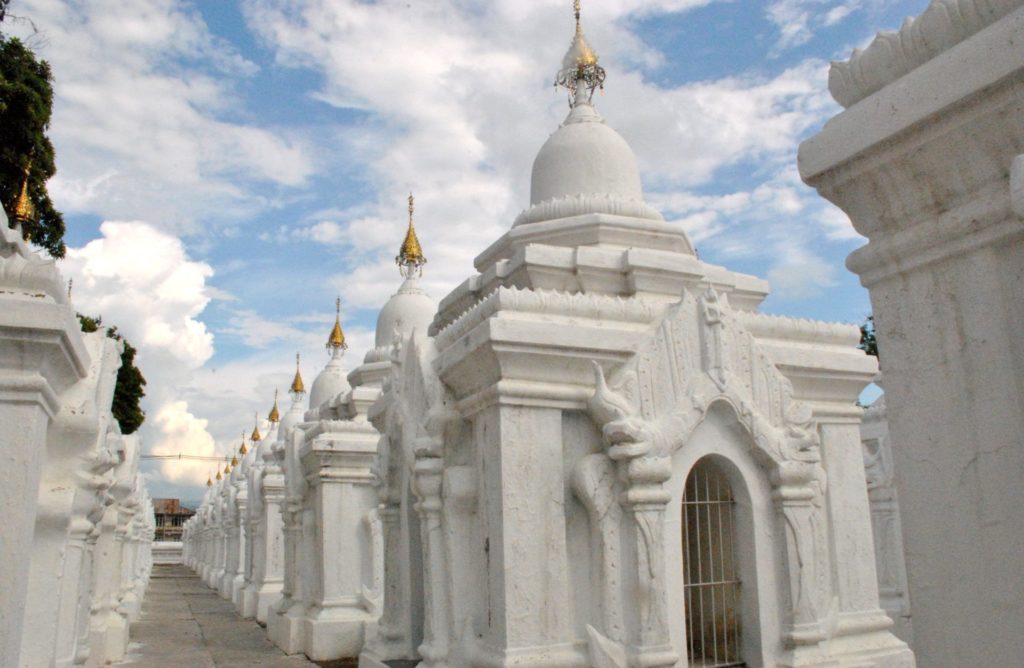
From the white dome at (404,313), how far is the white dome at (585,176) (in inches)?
227

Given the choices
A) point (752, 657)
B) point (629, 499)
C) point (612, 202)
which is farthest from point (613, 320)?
point (752, 657)

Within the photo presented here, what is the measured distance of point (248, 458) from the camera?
30984 millimetres

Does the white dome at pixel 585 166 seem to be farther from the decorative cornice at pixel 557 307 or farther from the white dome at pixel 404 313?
the white dome at pixel 404 313

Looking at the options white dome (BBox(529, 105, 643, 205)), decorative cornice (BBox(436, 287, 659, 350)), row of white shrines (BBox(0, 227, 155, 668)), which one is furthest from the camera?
white dome (BBox(529, 105, 643, 205))

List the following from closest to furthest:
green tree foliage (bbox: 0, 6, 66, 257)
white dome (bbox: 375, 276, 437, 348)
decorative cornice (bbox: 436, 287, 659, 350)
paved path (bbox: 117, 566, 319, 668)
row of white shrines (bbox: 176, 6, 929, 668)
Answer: row of white shrines (bbox: 176, 6, 929, 668), decorative cornice (bbox: 436, 287, 659, 350), paved path (bbox: 117, 566, 319, 668), white dome (bbox: 375, 276, 437, 348), green tree foliage (bbox: 0, 6, 66, 257)

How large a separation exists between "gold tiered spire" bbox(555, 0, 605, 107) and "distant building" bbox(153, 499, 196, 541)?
77095 mm

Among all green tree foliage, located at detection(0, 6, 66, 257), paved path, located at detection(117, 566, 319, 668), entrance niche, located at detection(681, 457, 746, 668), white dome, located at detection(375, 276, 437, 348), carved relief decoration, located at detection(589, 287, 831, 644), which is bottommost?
paved path, located at detection(117, 566, 319, 668)

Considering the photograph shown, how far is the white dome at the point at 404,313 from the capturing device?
51.0ft

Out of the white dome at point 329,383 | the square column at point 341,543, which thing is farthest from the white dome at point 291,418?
the square column at point 341,543

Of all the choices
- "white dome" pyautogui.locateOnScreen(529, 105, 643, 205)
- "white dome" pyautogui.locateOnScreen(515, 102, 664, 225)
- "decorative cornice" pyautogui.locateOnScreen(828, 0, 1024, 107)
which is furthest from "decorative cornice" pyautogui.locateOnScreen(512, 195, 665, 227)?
"decorative cornice" pyautogui.locateOnScreen(828, 0, 1024, 107)

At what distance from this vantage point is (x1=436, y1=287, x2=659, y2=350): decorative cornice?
696 centimetres

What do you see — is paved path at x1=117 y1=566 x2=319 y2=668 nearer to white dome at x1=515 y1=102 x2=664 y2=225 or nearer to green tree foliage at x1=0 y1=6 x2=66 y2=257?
white dome at x1=515 y1=102 x2=664 y2=225

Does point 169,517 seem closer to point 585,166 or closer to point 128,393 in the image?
point 128,393

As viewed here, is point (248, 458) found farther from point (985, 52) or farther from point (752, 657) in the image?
point (985, 52)
